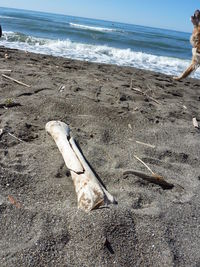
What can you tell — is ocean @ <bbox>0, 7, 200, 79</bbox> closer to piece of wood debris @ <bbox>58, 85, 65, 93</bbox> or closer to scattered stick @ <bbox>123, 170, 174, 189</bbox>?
piece of wood debris @ <bbox>58, 85, 65, 93</bbox>

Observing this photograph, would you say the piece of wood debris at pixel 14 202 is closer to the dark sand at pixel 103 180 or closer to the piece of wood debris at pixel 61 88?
the dark sand at pixel 103 180

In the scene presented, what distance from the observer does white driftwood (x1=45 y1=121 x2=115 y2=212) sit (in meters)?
2.31

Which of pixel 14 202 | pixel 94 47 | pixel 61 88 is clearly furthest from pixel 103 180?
pixel 94 47

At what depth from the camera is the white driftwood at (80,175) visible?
2.31 metres

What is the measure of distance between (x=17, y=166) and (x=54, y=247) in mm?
992

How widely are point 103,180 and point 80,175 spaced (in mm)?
276

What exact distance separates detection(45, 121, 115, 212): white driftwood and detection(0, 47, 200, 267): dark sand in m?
0.08

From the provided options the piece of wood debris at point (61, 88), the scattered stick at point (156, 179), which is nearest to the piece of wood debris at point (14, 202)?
the scattered stick at point (156, 179)

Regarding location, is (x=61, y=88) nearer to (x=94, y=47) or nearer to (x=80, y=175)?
(x=80, y=175)

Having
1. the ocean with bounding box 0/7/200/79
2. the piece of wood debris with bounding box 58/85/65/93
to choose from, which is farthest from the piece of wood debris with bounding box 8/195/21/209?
the ocean with bounding box 0/7/200/79

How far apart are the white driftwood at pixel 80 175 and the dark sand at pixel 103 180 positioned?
3.1 inches

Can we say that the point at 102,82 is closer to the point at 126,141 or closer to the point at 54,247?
the point at 126,141

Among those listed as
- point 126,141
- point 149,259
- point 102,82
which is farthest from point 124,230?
point 102,82

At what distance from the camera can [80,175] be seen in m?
2.58
